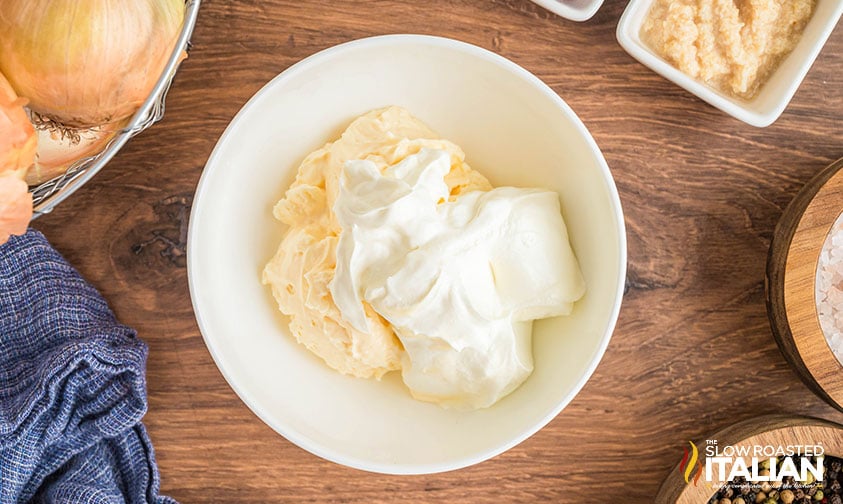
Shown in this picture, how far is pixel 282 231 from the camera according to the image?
1.15m

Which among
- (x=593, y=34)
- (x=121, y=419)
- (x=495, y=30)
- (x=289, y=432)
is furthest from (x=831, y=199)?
(x=121, y=419)

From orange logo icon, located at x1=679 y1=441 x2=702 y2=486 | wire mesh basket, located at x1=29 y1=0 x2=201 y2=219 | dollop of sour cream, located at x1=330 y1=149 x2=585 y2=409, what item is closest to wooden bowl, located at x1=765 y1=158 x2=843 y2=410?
orange logo icon, located at x1=679 y1=441 x2=702 y2=486

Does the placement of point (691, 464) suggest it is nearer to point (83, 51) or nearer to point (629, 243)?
point (629, 243)

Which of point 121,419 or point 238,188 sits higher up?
point 238,188

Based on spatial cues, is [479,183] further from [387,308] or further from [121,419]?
[121,419]

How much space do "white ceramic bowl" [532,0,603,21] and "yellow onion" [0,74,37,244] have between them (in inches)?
27.5

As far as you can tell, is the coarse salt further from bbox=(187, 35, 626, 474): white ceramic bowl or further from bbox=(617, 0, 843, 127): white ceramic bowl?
bbox=(187, 35, 626, 474): white ceramic bowl

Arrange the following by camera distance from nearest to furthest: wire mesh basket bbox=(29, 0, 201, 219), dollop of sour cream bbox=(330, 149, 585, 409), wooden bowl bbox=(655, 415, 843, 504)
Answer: wire mesh basket bbox=(29, 0, 201, 219) < dollop of sour cream bbox=(330, 149, 585, 409) < wooden bowl bbox=(655, 415, 843, 504)

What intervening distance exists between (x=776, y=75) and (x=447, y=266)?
22.4 inches

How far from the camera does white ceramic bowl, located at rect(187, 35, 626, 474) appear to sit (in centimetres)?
103

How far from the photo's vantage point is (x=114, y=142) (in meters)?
0.94

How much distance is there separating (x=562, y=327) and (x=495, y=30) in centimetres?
47

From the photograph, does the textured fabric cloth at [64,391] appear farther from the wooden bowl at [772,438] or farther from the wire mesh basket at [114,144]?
the wooden bowl at [772,438]

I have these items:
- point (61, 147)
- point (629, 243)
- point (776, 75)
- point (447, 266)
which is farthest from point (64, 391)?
point (776, 75)
